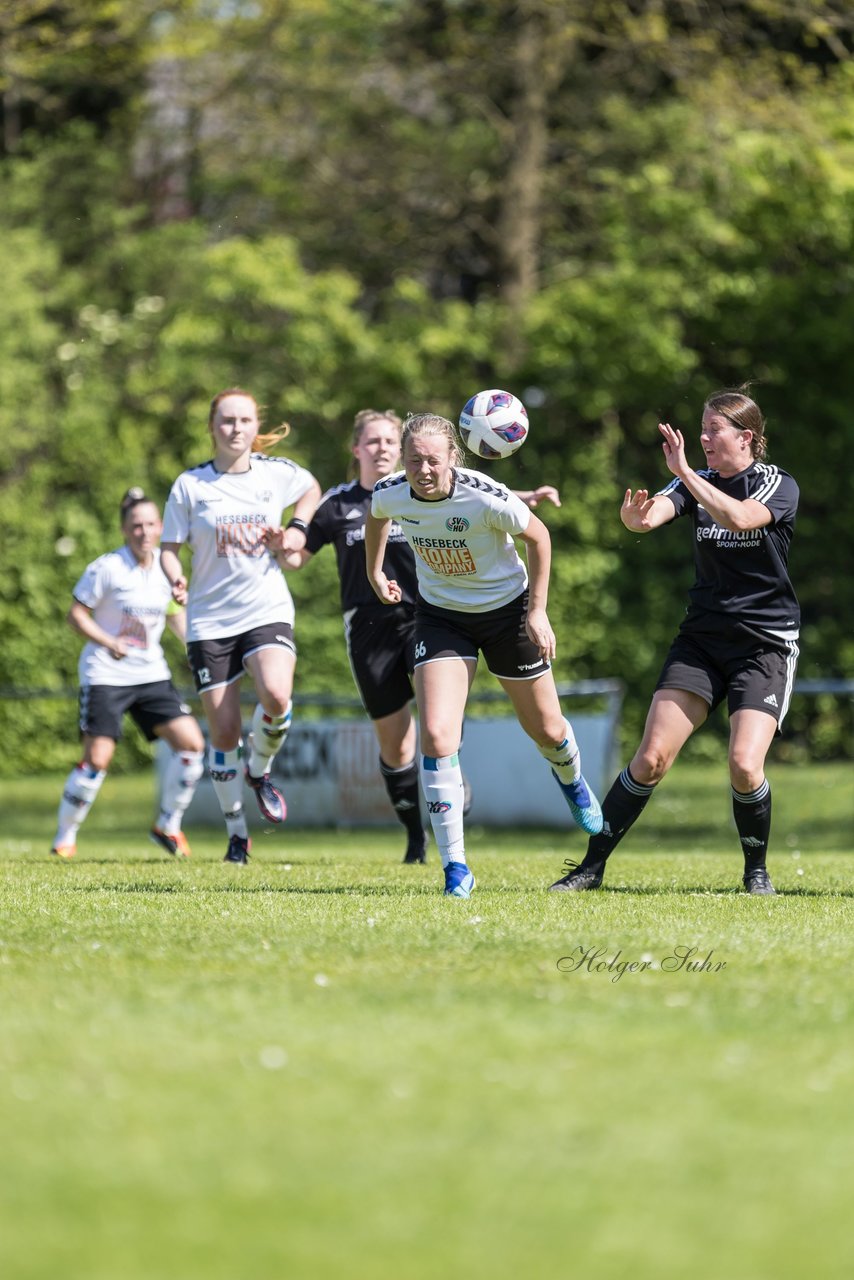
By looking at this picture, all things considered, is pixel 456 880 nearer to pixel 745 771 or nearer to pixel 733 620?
pixel 745 771

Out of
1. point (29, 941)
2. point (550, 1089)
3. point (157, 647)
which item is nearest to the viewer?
point (550, 1089)

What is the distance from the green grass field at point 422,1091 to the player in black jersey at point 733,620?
0.72 meters

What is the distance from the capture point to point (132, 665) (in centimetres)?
1130

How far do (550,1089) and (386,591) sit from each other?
4.67 meters

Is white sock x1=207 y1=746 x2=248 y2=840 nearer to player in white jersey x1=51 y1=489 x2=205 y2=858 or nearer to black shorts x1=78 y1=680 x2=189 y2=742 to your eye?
player in white jersey x1=51 y1=489 x2=205 y2=858

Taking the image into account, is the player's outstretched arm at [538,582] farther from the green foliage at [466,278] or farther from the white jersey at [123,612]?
the green foliage at [466,278]

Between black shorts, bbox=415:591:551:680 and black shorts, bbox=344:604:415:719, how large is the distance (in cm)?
194

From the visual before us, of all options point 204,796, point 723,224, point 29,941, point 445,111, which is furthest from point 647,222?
point 29,941

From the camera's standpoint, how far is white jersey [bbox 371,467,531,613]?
25.2 feet

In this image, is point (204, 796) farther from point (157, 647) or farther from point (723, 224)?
point (723, 224)

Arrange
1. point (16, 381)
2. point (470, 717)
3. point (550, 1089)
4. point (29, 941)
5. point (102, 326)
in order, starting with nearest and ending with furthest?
point (550, 1089)
point (29, 941)
point (470, 717)
point (16, 381)
point (102, 326)

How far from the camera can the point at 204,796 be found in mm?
17141

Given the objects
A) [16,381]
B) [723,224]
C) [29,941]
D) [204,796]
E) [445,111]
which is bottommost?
[204,796]

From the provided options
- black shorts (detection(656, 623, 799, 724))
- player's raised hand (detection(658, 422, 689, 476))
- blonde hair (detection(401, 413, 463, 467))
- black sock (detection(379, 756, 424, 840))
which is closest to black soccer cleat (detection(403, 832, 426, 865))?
black sock (detection(379, 756, 424, 840))
